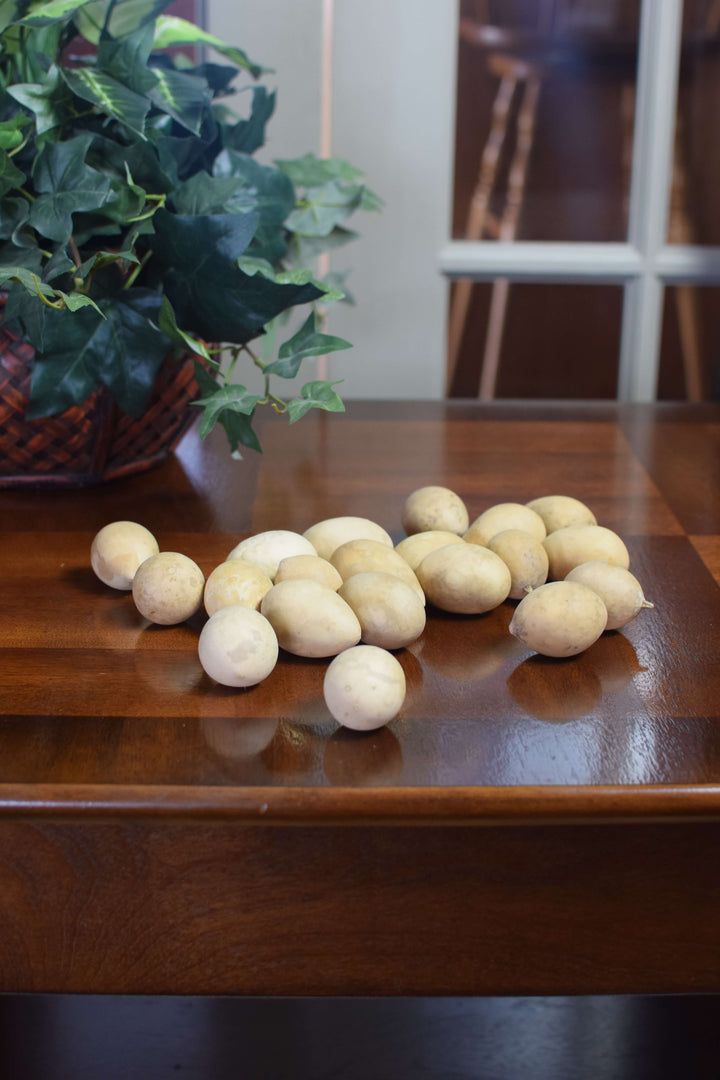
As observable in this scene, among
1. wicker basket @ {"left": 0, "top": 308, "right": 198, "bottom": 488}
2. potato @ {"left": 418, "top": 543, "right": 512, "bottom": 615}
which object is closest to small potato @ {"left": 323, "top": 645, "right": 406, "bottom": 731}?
potato @ {"left": 418, "top": 543, "right": 512, "bottom": 615}

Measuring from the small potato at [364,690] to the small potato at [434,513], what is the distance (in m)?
0.19

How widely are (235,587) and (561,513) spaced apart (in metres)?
0.20

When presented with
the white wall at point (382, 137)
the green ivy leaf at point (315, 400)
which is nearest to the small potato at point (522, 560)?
the green ivy leaf at point (315, 400)

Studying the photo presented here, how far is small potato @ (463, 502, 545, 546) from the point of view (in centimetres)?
57

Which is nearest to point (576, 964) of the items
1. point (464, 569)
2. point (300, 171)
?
point (464, 569)

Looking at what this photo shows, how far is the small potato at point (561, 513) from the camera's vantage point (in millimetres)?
599

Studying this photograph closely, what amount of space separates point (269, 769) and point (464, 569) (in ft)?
0.53

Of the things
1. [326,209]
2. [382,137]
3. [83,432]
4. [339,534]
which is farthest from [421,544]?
[382,137]

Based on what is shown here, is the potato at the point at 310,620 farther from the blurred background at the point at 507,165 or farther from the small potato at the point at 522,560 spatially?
the blurred background at the point at 507,165

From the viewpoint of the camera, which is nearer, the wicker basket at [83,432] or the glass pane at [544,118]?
the wicker basket at [83,432]

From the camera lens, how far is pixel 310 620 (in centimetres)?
46

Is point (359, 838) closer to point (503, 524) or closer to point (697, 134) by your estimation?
point (503, 524)

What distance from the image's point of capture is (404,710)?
0.44 meters

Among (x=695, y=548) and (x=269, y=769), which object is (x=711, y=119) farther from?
(x=269, y=769)
